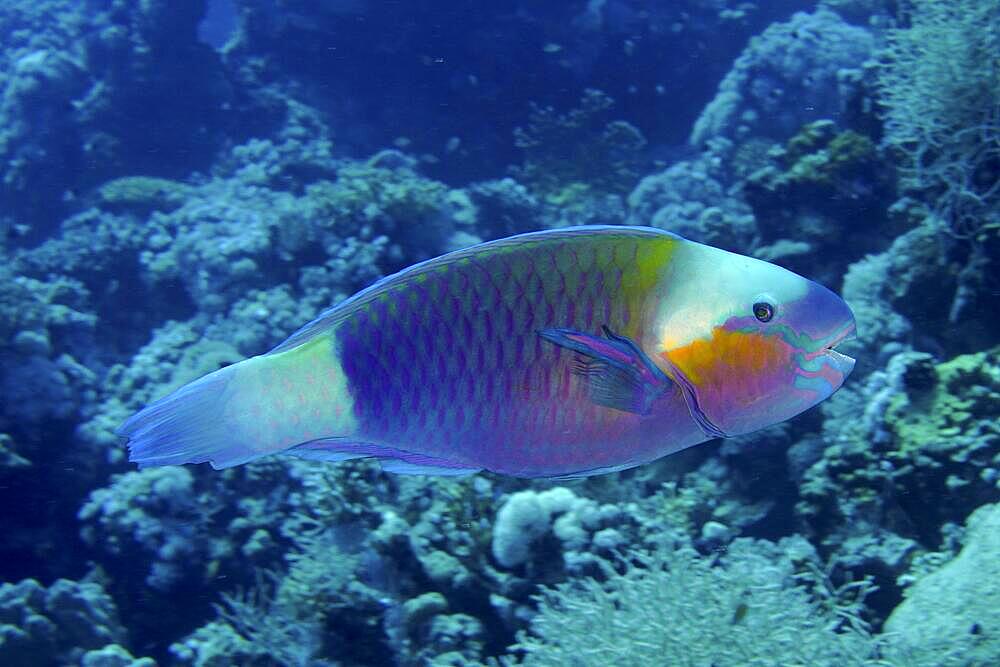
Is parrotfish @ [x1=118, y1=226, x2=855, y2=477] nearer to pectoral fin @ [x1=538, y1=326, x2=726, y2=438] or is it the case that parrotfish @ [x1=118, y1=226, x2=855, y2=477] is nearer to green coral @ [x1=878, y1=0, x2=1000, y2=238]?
pectoral fin @ [x1=538, y1=326, x2=726, y2=438]

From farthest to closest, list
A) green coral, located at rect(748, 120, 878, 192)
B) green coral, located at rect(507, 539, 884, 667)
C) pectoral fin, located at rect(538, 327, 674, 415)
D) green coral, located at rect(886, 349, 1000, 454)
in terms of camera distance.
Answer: green coral, located at rect(748, 120, 878, 192) < green coral, located at rect(886, 349, 1000, 454) < green coral, located at rect(507, 539, 884, 667) < pectoral fin, located at rect(538, 327, 674, 415)

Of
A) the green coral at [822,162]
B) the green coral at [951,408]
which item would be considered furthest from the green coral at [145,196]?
the green coral at [951,408]

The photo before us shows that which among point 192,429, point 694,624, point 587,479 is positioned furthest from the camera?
point 587,479

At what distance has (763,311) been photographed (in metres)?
1.28

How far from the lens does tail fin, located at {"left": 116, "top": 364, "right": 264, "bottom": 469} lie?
1.35m

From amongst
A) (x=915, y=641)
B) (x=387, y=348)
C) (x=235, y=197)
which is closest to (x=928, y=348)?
(x=915, y=641)

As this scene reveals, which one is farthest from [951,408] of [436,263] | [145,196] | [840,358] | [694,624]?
[145,196]

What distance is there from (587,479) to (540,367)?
416cm

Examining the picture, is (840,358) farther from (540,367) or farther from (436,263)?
(436,263)

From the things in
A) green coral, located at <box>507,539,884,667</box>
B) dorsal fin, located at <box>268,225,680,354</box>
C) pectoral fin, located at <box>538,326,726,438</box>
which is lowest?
green coral, located at <box>507,539,884,667</box>

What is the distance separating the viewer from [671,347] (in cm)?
129

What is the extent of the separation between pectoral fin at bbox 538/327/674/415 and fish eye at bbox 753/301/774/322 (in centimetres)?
21

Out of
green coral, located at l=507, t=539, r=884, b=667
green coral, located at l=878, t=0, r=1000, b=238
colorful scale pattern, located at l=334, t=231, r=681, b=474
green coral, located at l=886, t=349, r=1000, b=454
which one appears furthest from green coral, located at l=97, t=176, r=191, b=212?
colorful scale pattern, located at l=334, t=231, r=681, b=474

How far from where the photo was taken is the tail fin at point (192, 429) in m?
1.35
